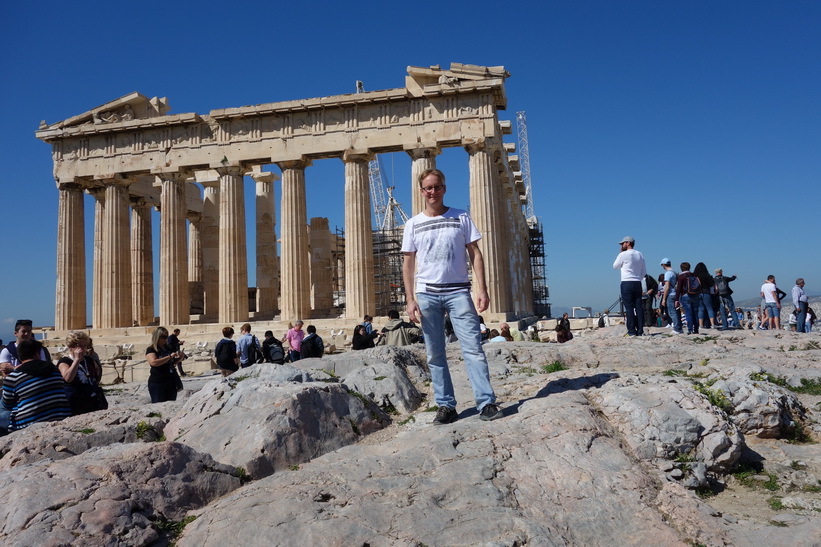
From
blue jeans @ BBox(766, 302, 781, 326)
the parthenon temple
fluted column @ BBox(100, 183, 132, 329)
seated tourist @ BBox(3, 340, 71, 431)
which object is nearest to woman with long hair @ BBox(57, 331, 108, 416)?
seated tourist @ BBox(3, 340, 71, 431)

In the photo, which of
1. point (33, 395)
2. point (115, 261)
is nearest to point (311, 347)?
point (33, 395)

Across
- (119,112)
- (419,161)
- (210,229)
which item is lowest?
(210,229)

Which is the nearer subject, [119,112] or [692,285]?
[692,285]

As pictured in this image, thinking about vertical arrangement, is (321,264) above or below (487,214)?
below

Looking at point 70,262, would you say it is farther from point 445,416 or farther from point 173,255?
point 445,416

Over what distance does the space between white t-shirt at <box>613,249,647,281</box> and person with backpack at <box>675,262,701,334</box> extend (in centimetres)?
239

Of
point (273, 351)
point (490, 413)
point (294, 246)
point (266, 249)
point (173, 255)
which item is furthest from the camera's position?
point (266, 249)

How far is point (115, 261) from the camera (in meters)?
28.6

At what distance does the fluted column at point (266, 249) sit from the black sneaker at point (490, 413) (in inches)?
980

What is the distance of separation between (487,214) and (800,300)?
10997mm

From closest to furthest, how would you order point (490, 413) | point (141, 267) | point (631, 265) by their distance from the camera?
1. point (490, 413)
2. point (631, 265)
3. point (141, 267)

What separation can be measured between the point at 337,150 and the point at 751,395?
71.4 feet

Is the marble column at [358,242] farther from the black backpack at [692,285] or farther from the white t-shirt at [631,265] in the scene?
the white t-shirt at [631,265]

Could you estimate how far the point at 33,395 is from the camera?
23.3 ft
